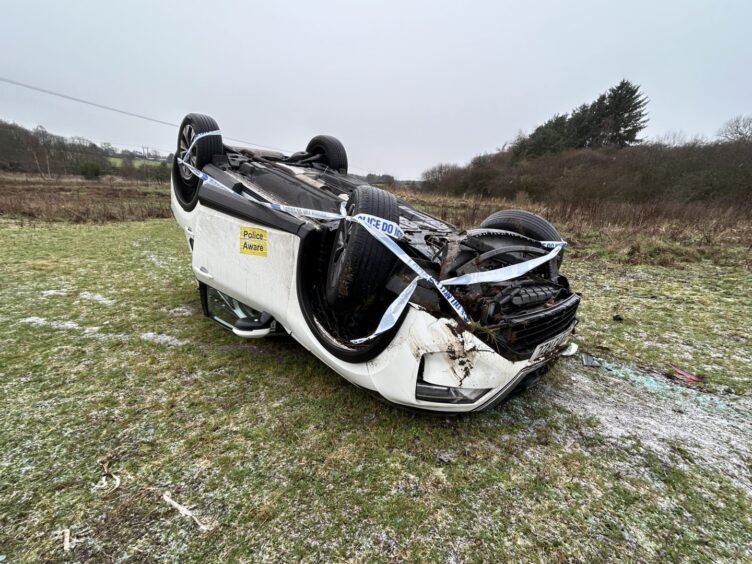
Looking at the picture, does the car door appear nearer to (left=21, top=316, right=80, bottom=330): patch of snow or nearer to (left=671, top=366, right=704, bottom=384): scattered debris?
(left=21, top=316, right=80, bottom=330): patch of snow

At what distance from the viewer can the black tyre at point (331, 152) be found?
14.3ft

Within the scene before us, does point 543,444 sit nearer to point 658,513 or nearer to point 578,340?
point 658,513

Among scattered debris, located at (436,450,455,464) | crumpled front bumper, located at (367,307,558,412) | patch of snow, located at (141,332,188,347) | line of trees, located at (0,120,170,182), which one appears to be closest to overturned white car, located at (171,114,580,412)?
crumpled front bumper, located at (367,307,558,412)

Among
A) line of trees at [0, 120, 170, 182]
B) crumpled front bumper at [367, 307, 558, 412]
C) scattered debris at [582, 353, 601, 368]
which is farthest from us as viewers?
line of trees at [0, 120, 170, 182]

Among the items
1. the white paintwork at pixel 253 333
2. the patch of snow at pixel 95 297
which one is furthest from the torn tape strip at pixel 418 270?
the patch of snow at pixel 95 297

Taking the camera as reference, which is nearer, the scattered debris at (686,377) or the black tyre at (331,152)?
the scattered debris at (686,377)

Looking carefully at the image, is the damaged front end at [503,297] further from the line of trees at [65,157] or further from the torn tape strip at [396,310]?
the line of trees at [65,157]

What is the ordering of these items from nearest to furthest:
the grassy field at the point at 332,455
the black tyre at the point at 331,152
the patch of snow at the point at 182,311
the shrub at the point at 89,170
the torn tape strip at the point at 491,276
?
the grassy field at the point at 332,455 < the torn tape strip at the point at 491,276 < the patch of snow at the point at 182,311 < the black tyre at the point at 331,152 < the shrub at the point at 89,170

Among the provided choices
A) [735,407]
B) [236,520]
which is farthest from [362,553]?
[735,407]

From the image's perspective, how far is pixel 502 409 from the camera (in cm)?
216

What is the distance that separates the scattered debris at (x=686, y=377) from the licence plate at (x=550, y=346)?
1.28 metres

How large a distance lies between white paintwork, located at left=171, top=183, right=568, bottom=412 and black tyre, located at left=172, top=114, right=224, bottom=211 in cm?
121

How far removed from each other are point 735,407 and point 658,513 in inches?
52.7

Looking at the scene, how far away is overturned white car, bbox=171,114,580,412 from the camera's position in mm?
1706
